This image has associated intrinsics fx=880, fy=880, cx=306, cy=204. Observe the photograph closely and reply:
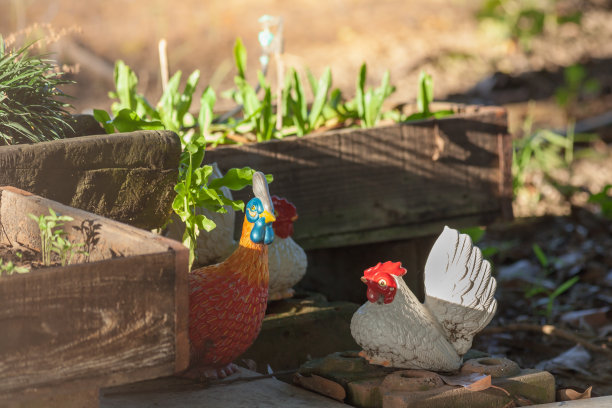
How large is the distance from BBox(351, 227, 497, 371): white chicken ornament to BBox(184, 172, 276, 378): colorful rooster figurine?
0.97 ft

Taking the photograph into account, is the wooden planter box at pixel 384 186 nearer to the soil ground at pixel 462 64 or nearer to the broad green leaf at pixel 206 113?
the broad green leaf at pixel 206 113

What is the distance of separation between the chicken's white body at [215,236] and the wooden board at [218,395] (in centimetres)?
58

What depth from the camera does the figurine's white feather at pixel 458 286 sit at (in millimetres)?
2486

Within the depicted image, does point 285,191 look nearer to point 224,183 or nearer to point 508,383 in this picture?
point 224,183

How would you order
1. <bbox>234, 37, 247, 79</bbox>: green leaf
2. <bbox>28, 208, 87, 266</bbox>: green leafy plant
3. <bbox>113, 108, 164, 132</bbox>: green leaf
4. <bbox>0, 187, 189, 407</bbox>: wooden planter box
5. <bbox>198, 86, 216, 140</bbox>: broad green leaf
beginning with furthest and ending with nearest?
<bbox>234, 37, 247, 79</bbox>: green leaf < <bbox>198, 86, 216, 140</bbox>: broad green leaf < <bbox>113, 108, 164, 132</bbox>: green leaf < <bbox>28, 208, 87, 266</bbox>: green leafy plant < <bbox>0, 187, 189, 407</bbox>: wooden planter box

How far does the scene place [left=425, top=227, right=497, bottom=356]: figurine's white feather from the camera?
249 cm

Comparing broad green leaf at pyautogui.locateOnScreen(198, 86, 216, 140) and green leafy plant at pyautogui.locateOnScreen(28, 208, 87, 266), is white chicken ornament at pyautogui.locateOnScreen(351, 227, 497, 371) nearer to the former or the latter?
green leafy plant at pyautogui.locateOnScreen(28, 208, 87, 266)

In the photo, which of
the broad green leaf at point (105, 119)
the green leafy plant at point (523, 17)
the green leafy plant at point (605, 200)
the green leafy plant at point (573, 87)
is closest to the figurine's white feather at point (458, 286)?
the broad green leaf at point (105, 119)

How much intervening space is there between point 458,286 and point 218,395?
0.74m

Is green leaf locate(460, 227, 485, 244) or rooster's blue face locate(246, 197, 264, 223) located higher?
rooster's blue face locate(246, 197, 264, 223)

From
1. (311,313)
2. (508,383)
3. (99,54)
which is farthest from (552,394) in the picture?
(99,54)

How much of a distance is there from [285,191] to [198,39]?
5.82m

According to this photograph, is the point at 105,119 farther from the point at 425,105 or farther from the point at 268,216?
the point at 425,105

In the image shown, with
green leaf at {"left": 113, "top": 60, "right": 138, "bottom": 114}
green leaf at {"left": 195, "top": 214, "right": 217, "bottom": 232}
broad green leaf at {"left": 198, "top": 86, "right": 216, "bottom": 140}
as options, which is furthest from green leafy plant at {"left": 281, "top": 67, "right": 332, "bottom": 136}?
green leaf at {"left": 195, "top": 214, "right": 217, "bottom": 232}
